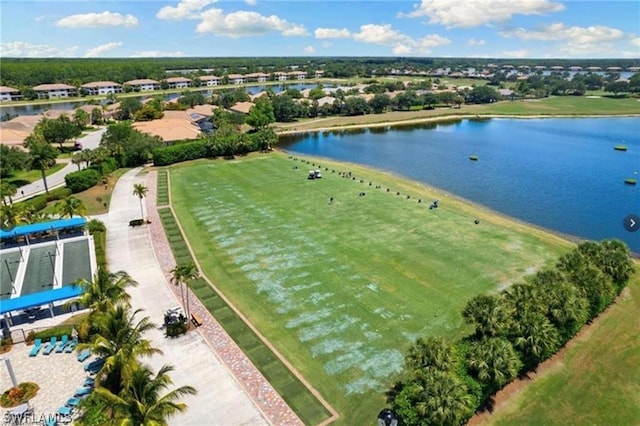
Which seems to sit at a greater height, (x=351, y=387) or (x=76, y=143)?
(x=76, y=143)

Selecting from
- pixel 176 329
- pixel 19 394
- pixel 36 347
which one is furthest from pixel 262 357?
pixel 36 347

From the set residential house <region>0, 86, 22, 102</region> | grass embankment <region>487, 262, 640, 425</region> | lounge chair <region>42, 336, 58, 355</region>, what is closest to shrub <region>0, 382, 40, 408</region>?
lounge chair <region>42, 336, 58, 355</region>

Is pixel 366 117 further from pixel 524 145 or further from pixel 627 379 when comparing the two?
pixel 627 379

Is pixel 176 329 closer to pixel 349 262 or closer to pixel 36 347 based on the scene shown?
pixel 36 347

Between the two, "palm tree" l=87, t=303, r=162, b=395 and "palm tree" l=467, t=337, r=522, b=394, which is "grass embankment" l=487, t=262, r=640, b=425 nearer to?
"palm tree" l=467, t=337, r=522, b=394

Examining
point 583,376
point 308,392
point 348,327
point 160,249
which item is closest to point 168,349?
point 308,392
